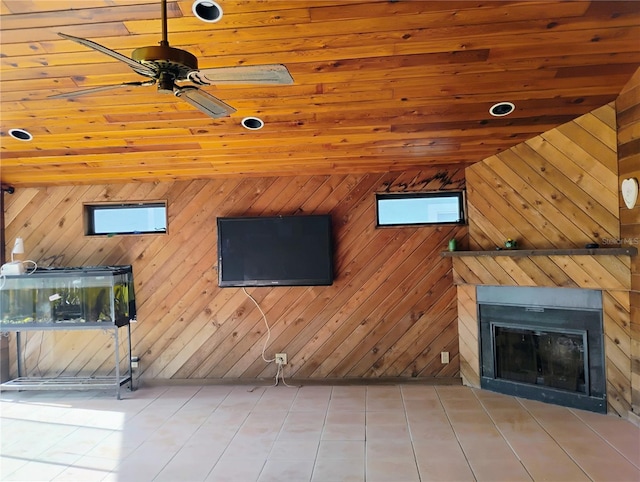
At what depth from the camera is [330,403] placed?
13.2 ft

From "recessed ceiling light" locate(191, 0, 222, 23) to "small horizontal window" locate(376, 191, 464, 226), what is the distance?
2573 millimetres

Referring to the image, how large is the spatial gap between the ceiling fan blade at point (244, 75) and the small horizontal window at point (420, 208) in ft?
9.06

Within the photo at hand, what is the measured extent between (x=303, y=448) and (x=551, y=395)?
2.28 meters

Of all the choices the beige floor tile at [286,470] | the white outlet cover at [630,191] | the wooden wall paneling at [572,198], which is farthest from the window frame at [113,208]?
the white outlet cover at [630,191]

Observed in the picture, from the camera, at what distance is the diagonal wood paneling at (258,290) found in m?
4.52

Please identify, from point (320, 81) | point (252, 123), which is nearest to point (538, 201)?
point (320, 81)

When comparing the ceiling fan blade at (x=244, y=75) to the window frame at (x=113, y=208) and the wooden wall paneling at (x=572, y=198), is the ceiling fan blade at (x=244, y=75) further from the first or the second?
the window frame at (x=113, y=208)

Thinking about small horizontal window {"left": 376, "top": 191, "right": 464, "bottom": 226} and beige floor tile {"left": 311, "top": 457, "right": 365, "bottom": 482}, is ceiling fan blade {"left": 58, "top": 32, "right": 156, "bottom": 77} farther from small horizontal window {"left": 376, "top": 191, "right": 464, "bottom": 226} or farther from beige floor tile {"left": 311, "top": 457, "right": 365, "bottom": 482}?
small horizontal window {"left": 376, "top": 191, "right": 464, "bottom": 226}

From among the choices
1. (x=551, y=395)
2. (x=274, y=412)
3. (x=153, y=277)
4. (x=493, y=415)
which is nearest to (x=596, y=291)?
(x=551, y=395)

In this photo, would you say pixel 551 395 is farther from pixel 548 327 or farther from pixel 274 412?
pixel 274 412

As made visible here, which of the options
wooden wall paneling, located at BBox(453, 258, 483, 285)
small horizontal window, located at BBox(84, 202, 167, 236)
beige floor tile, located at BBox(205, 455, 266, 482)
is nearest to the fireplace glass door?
wooden wall paneling, located at BBox(453, 258, 483, 285)

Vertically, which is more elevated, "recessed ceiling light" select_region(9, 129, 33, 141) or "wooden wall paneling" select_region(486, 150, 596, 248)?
"recessed ceiling light" select_region(9, 129, 33, 141)

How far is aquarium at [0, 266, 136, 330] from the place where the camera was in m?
4.35

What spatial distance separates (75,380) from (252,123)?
11.2 ft
